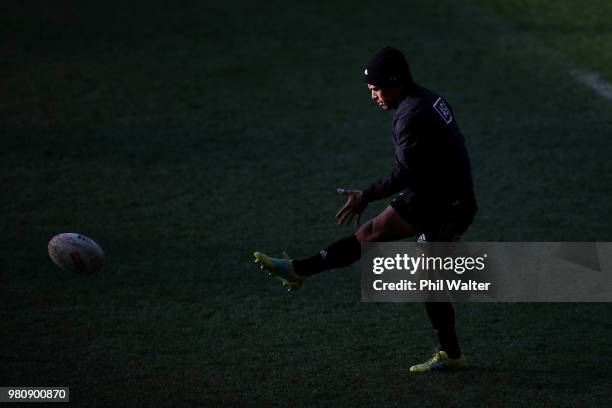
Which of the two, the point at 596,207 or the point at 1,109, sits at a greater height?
the point at 1,109

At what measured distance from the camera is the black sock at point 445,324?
7754 mm

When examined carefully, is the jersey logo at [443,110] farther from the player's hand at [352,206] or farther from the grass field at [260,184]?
the grass field at [260,184]

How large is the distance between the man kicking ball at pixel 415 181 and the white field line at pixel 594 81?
322 inches

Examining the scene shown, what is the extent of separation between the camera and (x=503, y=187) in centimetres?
1202

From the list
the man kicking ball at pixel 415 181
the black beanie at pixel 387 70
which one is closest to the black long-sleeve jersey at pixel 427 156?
the man kicking ball at pixel 415 181

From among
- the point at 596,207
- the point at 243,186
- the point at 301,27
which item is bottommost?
the point at 596,207

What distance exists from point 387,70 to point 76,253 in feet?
10.7

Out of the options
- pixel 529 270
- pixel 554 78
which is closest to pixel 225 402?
pixel 529 270

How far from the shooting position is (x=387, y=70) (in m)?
7.50

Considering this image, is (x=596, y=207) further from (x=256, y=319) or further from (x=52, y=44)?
(x=52, y=44)

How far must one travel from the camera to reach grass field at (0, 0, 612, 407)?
26.3 feet

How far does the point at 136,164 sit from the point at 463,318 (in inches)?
215

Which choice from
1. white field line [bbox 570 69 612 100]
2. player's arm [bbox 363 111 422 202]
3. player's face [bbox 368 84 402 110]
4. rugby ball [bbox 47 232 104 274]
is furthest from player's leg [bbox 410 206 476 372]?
white field line [bbox 570 69 612 100]

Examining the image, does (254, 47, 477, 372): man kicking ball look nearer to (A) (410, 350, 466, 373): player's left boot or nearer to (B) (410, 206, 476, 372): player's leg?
(B) (410, 206, 476, 372): player's leg
